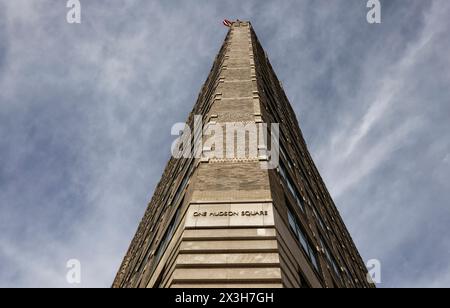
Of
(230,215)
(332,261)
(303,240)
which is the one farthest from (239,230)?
(332,261)

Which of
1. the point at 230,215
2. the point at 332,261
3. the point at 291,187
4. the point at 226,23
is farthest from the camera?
the point at 226,23

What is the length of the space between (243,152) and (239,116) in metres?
2.99

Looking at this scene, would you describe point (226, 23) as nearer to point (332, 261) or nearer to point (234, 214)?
point (332, 261)

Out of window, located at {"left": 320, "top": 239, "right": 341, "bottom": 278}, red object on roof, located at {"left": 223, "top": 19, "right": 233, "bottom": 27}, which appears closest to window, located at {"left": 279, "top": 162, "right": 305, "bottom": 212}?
window, located at {"left": 320, "top": 239, "right": 341, "bottom": 278}

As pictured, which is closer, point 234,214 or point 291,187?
point 234,214

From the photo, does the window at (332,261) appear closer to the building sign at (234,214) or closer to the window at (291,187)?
the window at (291,187)

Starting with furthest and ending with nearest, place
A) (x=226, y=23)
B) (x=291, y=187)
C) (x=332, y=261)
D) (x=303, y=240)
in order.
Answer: (x=226, y=23)
(x=332, y=261)
(x=291, y=187)
(x=303, y=240)

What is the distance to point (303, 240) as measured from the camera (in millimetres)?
15281

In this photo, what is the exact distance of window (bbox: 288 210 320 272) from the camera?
1460 centimetres

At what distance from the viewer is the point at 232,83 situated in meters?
21.9

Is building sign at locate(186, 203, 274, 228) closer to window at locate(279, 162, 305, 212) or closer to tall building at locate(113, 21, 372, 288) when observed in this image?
tall building at locate(113, 21, 372, 288)

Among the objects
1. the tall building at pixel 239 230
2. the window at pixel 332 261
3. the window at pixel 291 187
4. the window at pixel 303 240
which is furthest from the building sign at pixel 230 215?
the window at pixel 332 261

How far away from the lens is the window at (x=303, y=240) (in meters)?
14.6
